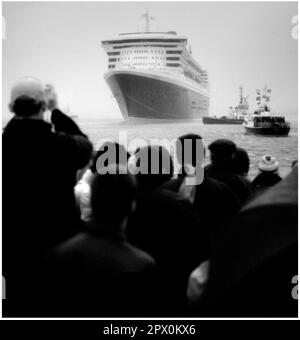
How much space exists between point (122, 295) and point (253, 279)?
48 centimetres

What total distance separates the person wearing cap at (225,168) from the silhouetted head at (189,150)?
0.18 m

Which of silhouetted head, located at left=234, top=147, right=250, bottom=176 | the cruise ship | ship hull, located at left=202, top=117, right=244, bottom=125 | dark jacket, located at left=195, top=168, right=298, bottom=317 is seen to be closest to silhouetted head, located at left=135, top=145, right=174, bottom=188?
dark jacket, located at left=195, top=168, right=298, bottom=317

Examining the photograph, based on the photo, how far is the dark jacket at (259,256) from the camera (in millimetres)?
1076

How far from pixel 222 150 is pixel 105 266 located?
5.38ft

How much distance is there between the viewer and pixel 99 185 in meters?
1.49

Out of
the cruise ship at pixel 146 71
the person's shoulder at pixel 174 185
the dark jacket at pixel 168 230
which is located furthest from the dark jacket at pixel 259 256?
the cruise ship at pixel 146 71

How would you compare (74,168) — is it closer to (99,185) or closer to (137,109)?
(99,185)

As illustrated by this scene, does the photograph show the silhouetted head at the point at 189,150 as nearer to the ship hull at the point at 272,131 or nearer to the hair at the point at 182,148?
the hair at the point at 182,148

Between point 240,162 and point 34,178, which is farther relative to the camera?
point 240,162

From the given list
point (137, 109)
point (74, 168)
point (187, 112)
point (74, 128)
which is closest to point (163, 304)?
point (74, 168)

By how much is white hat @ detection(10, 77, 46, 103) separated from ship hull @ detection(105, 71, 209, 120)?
29158mm

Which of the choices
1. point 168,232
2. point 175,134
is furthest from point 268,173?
point 175,134

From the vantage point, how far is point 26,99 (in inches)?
80.9

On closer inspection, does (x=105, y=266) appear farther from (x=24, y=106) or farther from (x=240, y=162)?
(x=240, y=162)
